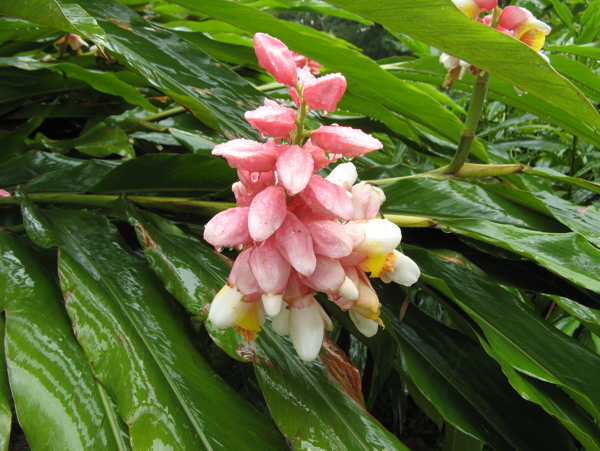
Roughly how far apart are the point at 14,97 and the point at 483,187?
0.81 m

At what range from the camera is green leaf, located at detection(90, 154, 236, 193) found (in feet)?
2.10

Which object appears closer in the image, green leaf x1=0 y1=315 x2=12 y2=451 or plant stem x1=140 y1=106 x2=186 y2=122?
green leaf x1=0 y1=315 x2=12 y2=451

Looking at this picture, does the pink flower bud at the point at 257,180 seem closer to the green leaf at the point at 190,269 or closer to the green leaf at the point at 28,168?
the green leaf at the point at 190,269

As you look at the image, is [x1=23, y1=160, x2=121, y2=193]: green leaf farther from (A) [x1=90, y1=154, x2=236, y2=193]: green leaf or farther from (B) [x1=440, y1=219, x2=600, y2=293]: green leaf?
(B) [x1=440, y1=219, x2=600, y2=293]: green leaf

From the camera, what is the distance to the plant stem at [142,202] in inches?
23.3

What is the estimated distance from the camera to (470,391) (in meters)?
0.49

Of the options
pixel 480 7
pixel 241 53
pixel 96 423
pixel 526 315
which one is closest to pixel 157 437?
pixel 96 423

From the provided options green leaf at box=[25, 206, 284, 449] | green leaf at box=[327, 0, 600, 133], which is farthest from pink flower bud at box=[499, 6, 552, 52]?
green leaf at box=[25, 206, 284, 449]

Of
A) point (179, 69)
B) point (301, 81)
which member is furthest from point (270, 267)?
point (179, 69)

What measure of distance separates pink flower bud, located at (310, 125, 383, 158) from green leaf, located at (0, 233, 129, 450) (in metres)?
0.27

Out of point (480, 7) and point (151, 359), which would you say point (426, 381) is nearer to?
point (151, 359)

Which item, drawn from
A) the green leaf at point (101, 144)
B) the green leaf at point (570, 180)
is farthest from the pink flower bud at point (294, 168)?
the green leaf at point (101, 144)

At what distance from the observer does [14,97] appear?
36.3 inches

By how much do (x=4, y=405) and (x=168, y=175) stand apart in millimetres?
349
